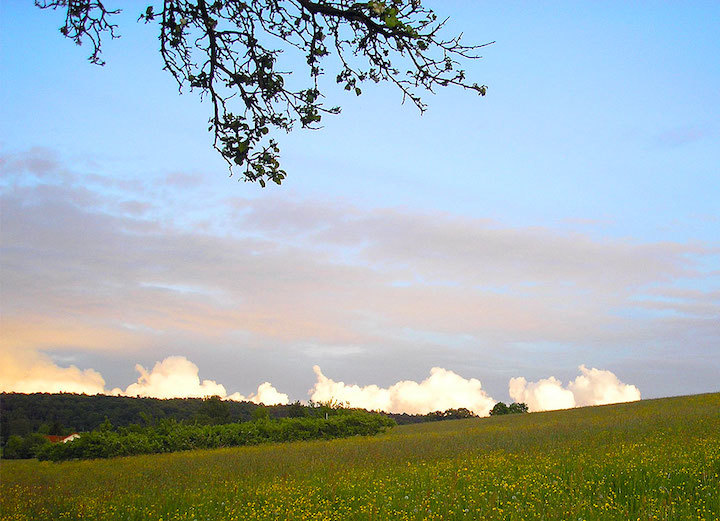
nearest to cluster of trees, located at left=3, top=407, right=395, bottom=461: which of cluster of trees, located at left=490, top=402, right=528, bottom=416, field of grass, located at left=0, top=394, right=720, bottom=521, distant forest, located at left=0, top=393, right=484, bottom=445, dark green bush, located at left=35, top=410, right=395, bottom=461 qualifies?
dark green bush, located at left=35, top=410, right=395, bottom=461

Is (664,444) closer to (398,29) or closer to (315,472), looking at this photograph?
(315,472)

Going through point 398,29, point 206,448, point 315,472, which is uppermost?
point 398,29

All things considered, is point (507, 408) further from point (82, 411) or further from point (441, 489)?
point (441, 489)

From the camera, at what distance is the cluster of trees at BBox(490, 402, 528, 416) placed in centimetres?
6500

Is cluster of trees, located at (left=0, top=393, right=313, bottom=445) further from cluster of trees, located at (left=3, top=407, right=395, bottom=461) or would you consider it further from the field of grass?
the field of grass

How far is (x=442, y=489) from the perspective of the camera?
33.4 ft

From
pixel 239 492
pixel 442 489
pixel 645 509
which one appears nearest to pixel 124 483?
pixel 239 492

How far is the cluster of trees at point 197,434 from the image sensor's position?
99.9 feet

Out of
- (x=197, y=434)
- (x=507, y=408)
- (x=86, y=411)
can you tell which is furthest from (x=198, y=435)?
(x=507, y=408)

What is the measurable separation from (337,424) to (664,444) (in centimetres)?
2634

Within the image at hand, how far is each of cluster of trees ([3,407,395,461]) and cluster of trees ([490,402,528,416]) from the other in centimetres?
2847

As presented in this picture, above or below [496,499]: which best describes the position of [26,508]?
below

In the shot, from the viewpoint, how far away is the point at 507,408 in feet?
214

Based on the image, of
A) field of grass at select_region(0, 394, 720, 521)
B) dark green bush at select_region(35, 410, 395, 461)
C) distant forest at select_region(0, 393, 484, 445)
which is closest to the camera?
field of grass at select_region(0, 394, 720, 521)
